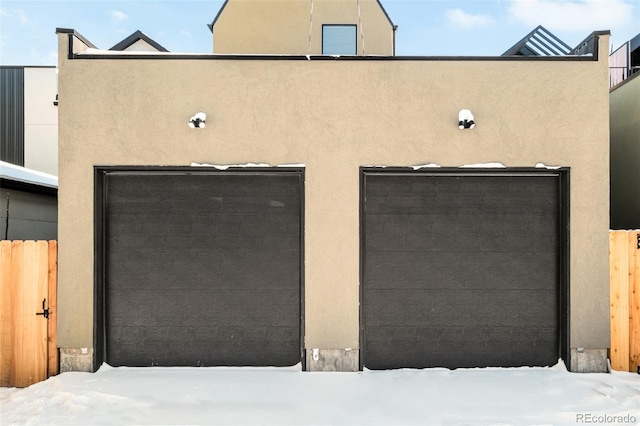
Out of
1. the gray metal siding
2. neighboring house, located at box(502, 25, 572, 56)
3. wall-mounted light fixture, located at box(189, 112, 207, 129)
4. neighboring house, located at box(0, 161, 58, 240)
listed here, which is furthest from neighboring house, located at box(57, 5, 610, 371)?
the gray metal siding

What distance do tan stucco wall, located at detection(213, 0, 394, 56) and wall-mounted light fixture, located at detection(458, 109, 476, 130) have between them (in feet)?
22.7

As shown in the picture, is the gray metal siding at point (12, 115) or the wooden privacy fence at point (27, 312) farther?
the gray metal siding at point (12, 115)

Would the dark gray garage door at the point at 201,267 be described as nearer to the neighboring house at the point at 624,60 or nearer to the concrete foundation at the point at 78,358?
the concrete foundation at the point at 78,358

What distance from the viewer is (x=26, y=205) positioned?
7.03m

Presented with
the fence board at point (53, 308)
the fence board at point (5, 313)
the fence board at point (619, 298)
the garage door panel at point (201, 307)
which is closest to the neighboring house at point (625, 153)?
the fence board at point (619, 298)

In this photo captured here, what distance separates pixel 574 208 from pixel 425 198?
6.32 ft

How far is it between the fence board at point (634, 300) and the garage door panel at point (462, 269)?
932 millimetres

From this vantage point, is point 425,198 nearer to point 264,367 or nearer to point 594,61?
point 594,61

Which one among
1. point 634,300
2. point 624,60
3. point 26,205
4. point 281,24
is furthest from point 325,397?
point 624,60

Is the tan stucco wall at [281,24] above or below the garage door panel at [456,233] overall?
above

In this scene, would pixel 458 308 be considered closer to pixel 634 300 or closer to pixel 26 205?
pixel 634 300

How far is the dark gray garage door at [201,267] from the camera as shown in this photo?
4.81 metres

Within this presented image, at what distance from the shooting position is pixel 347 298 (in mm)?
4691

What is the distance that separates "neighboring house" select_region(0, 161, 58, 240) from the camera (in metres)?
6.51
